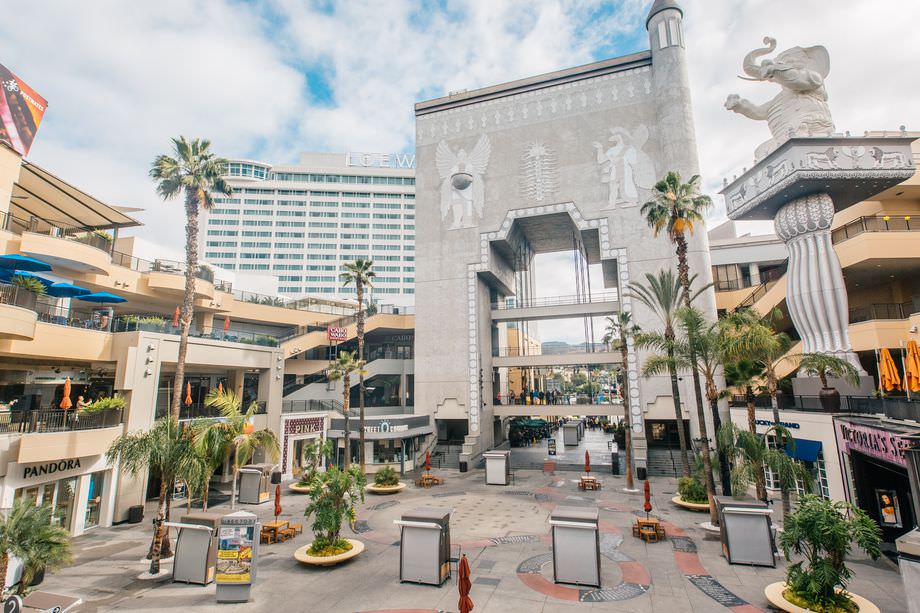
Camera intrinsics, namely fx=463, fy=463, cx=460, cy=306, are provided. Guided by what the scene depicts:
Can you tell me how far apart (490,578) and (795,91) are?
29.2 m

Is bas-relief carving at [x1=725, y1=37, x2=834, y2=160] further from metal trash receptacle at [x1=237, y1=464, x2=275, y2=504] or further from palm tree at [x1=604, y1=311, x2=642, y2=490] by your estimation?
metal trash receptacle at [x1=237, y1=464, x2=275, y2=504]

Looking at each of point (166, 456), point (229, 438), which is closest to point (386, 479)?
point (229, 438)

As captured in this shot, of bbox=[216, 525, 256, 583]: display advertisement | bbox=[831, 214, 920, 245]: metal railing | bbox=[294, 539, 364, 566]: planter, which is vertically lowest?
bbox=[294, 539, 364, 566]: planter

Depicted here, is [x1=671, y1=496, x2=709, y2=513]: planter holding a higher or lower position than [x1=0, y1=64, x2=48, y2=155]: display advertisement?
lower

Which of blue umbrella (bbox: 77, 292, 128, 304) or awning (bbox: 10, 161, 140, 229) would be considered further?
awning (bbox: 10, 161, 140, 229)

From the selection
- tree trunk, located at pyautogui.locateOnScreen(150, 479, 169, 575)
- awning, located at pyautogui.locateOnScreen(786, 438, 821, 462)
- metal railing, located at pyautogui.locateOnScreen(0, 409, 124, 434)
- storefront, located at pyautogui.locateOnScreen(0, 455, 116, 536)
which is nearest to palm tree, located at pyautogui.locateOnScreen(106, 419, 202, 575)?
tree trunk, located at pyautogui.locateOnScreen(150, 479, 169, 575)

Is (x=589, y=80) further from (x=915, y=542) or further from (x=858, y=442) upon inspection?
(x=915, y=542)

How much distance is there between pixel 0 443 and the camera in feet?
59.4

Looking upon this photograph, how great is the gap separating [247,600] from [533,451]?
114 ft

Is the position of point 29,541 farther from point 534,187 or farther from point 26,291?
point 534,187

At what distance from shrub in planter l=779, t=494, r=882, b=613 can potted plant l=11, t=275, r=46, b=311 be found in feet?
92.8

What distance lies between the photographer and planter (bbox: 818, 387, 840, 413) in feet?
63.0

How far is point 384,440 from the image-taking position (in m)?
35.8

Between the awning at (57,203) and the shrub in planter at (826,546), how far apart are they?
36.0m
